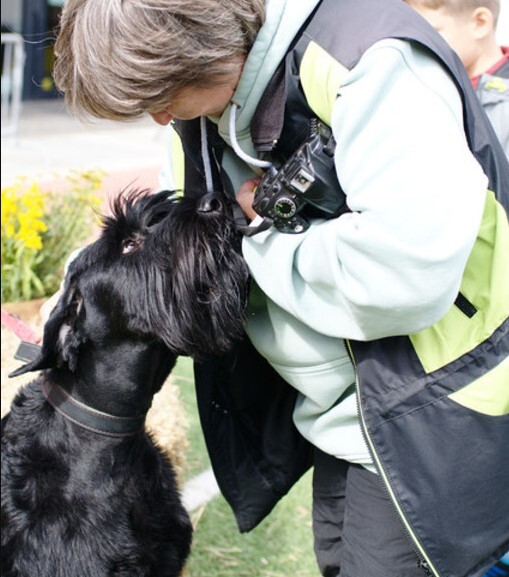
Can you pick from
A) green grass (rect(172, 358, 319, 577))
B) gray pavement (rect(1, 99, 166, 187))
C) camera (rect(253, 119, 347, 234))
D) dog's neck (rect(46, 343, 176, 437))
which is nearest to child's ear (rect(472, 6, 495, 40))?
camera (rect(253, 119, 347, 234))

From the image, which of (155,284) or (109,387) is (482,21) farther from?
(109,387)

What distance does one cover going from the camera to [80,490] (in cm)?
235

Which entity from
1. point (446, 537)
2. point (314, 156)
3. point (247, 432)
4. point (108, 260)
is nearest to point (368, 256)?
point (314, 156)

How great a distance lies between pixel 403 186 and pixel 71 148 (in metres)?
8.95

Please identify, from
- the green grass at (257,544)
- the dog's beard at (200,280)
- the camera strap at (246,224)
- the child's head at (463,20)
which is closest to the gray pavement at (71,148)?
the green grass at (257,544)

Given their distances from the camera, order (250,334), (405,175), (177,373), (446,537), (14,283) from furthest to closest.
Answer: (177,373), (14,283), (250,334), (446,537), (405,175)

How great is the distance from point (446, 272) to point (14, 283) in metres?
3.63

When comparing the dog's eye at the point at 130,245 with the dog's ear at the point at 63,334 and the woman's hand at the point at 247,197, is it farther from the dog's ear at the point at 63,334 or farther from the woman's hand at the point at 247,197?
the woman's hand at the point at 247,197

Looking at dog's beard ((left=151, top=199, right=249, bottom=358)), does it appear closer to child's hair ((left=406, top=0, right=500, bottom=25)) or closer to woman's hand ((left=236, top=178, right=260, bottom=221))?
woman's hand ((left=236, top=178, right=260, bottom=221))

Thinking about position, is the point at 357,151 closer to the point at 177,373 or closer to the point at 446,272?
the point at 446,272

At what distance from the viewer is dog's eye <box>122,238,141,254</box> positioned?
226 cm

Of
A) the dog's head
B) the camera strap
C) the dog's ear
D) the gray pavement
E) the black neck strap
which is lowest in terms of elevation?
the gray pavement

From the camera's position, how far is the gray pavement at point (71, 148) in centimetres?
876

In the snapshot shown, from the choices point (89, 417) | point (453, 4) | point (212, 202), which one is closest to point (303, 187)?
point (212, 202)
